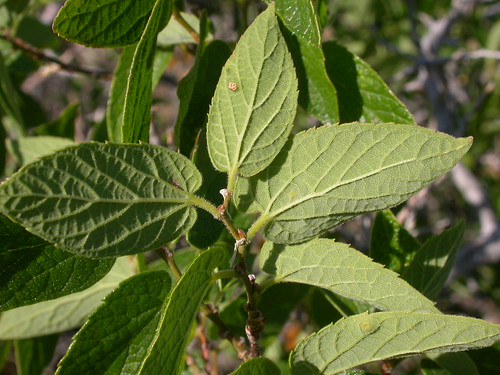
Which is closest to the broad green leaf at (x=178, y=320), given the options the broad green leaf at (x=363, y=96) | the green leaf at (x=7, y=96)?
the broad green leaf at (x=363, y=96)

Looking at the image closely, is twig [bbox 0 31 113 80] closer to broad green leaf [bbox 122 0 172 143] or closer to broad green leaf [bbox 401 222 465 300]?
broad green leaf [bbox 122 0 172 143]

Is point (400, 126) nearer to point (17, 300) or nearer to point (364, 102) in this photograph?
→ point (364, 102)

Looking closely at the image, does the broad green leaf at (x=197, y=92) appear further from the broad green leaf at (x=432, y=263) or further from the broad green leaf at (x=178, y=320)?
the broad green leaf at (x=432, y=263)

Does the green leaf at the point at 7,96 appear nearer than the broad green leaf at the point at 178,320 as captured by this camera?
No

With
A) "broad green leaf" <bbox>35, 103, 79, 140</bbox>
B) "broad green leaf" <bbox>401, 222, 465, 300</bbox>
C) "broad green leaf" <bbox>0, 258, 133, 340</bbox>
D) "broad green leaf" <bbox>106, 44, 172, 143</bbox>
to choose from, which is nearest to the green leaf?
"broad green leaf" <bbox>35, 103, 79, 140</bbox>

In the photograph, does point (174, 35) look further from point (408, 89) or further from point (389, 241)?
point (408, 89)

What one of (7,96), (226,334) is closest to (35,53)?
(7,96)
